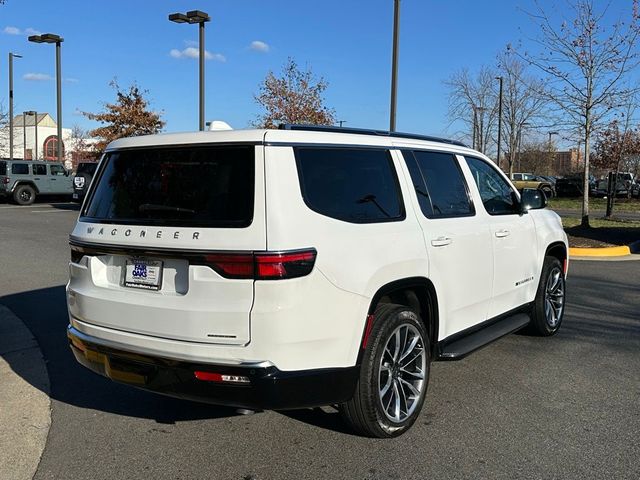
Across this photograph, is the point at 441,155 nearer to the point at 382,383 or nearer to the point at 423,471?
the point at 382,383

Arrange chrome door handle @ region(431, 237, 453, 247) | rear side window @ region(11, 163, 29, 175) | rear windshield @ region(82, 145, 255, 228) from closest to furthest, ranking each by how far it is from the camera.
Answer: rear windshield @ region(82, 145, 255, 228), chrome door handle @ region(431, 237, 453, 247), rear side window @ region(11, 163, 29, 175)

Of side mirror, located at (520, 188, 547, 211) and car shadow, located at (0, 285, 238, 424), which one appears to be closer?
car shadow, located at (0, 285, 238, 424)

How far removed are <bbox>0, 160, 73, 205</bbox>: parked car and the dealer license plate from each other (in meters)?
26.2

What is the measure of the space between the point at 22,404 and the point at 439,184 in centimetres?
343

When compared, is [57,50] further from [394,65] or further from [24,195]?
[394,65]

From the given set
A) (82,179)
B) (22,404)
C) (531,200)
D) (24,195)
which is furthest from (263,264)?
(24,195)

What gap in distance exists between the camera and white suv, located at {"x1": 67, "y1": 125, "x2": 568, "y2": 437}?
3012 mm

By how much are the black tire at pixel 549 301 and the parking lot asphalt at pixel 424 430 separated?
172mm

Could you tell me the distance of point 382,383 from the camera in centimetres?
367

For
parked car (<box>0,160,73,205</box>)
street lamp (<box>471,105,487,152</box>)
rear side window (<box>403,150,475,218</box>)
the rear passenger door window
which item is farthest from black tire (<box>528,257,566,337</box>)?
parked car (<box>0,160,73,205</box>)

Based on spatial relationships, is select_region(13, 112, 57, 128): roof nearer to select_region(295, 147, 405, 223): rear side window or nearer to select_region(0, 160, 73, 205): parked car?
select_region(0, 160, 73, 205): parked car

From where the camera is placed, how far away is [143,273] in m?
3.33

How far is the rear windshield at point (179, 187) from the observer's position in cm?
313

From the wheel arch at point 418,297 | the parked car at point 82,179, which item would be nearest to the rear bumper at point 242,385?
the wheel arch at point 418,297
